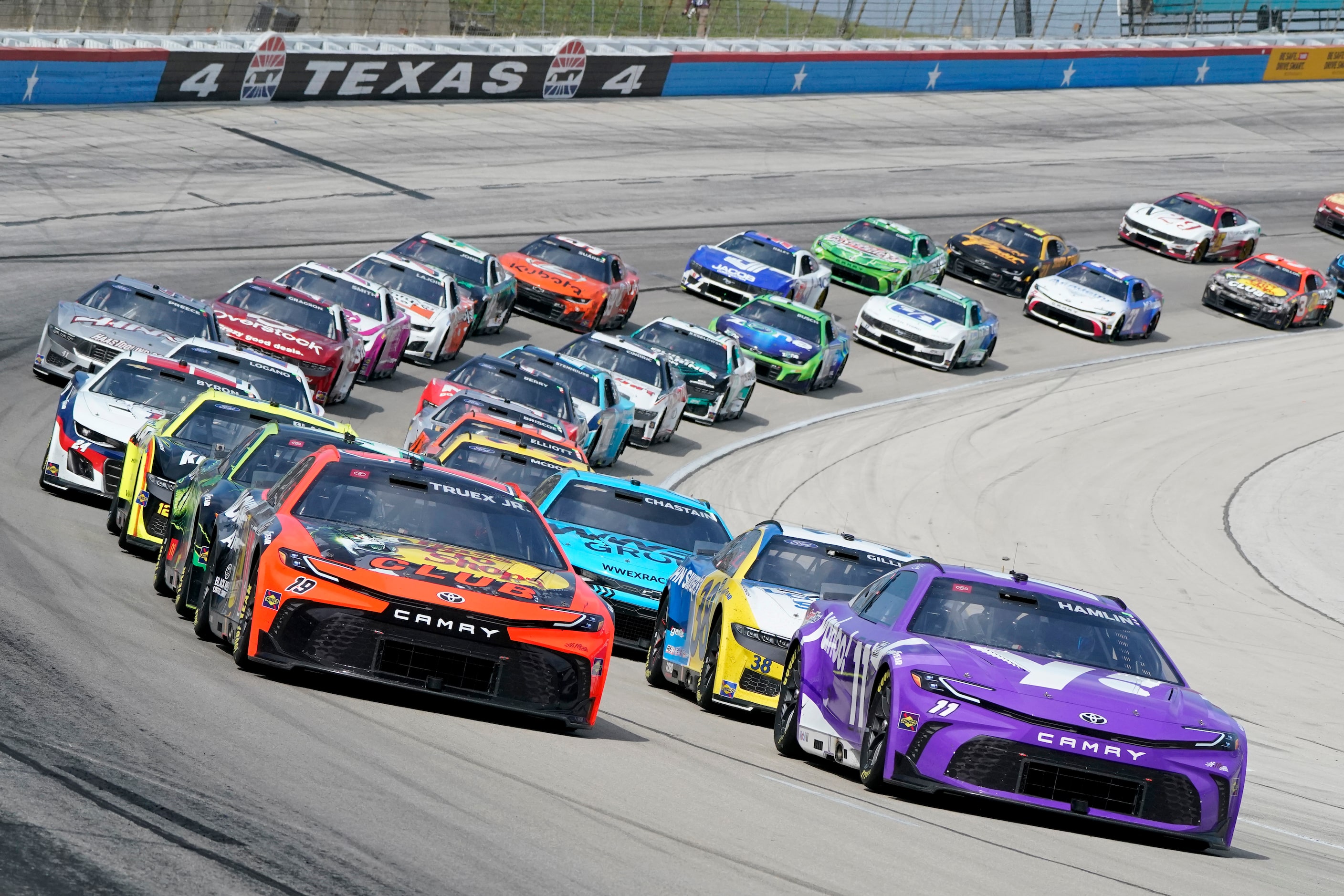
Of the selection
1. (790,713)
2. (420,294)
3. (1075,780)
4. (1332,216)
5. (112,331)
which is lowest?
Result: (1332,216)

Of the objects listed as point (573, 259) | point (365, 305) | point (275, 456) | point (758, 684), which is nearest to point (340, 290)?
point (365, 305)

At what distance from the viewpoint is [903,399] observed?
1282 inches

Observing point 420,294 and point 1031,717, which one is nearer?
point 1031,717

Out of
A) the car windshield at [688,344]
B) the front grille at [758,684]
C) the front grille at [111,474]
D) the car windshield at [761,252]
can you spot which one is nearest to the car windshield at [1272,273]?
the car windshield at [761,252]

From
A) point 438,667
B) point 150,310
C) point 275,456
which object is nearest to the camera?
point 438,667

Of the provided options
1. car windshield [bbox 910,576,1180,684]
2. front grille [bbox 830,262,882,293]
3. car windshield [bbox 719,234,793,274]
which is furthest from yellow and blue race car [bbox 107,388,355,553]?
front grille [bbox 830,262,882,293]

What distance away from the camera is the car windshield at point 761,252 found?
115 ft

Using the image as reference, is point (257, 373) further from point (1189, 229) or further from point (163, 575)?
point (1189, 229)

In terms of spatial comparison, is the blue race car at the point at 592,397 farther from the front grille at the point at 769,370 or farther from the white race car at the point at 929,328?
the white race car at the point at 929,328

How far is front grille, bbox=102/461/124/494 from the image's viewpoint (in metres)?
17.1

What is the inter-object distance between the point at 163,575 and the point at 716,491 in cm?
1217

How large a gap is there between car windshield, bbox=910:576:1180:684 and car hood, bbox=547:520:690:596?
4703 millimetres

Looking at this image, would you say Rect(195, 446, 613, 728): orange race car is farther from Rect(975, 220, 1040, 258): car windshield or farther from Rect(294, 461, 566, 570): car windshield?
Rect(975, 220, 1040, 258): car windshield

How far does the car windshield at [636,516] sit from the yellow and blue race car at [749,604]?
148 centimetres
